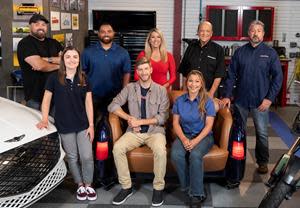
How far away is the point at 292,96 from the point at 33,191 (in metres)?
6.47

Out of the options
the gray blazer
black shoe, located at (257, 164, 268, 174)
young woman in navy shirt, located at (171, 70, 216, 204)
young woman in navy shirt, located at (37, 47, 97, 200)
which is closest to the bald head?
young woman in navy shirt, located at (171, 70, 216, 204)

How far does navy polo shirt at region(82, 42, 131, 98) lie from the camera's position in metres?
3.97

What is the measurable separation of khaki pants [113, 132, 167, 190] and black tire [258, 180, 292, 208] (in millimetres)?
1033

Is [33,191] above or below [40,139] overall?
below

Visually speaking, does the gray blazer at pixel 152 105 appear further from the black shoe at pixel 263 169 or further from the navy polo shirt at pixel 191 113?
the black shoe at pixel 263 169

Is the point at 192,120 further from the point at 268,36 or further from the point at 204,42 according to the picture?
the point at 268,36

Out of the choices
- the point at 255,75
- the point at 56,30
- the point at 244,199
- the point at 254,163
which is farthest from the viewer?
the point at 56,30

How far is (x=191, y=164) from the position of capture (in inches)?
126

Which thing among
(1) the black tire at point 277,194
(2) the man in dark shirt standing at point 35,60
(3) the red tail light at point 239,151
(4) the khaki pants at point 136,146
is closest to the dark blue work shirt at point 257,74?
(3) the red tail light at point 239,151

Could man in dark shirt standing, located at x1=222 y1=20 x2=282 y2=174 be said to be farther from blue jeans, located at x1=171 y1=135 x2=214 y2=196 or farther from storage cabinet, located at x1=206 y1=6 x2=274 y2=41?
storage cabinet, located at x1=206 y1=6 x2=274 y2=41

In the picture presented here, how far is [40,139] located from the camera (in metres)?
2.92

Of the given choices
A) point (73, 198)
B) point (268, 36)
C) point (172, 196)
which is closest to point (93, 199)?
point (73, 198)

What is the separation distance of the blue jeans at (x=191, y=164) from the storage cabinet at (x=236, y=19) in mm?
4831

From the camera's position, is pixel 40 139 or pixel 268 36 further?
pixel 268 36
